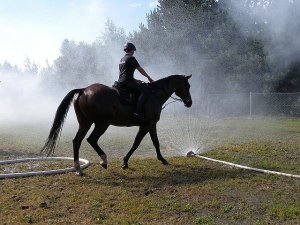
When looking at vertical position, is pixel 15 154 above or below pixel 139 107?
below

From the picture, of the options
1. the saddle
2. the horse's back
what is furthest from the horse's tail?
the saddle

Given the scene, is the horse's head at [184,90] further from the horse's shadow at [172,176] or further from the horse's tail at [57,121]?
the horse's tail at [57,121]

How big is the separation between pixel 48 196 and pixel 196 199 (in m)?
2.45

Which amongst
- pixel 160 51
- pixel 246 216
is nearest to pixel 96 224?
pixel 246 216

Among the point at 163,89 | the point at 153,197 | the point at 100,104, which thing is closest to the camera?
the point at 153,197

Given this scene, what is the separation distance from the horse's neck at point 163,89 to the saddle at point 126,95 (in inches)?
24.4

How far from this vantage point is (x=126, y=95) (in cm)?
879

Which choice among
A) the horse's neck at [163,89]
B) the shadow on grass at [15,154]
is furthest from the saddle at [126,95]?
the shadow on grass at [15,154]

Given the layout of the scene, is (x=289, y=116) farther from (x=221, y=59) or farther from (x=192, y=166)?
(x=192, y=166)

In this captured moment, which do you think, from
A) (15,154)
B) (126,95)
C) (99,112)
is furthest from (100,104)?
(15,154)

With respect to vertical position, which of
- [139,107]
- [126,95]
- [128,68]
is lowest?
[139,107]

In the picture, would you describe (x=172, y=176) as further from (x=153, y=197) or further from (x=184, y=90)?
(x=184, y=90)

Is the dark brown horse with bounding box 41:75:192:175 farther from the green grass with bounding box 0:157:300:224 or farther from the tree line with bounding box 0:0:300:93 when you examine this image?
the tree line with bounding box 0:0:300:93

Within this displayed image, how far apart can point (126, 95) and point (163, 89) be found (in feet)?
3.43
